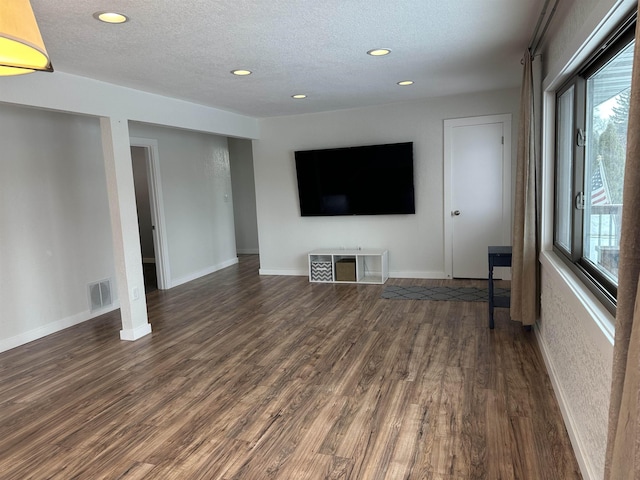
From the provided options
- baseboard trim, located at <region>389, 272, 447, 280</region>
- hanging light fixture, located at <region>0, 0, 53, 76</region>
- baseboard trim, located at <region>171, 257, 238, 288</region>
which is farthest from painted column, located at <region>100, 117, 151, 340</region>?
baseboard trim, located at <region>389, 272, 447, 280</region>

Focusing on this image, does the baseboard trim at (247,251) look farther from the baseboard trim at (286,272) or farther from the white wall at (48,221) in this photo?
the white wall at (48,221)

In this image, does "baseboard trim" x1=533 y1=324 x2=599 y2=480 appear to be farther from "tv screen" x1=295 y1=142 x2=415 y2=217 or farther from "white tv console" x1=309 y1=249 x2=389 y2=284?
"tv screen" x1=295 y1=142 x2=415 y2=217

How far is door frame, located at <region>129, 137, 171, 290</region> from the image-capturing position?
19.7ft

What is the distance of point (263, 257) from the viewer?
6922 millimetres

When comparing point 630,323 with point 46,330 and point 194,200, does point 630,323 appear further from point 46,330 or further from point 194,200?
point 194,200

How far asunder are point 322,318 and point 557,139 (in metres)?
2.63

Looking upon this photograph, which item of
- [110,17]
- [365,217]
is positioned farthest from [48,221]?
[365,217]

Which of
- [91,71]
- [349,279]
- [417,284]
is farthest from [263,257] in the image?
[91,71]

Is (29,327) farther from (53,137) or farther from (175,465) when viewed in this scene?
(175,465)

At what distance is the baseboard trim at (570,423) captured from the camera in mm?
1942

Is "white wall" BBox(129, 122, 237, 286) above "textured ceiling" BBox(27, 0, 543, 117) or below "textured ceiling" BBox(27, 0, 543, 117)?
below

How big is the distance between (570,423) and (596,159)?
139 centimetres

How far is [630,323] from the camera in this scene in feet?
3.13

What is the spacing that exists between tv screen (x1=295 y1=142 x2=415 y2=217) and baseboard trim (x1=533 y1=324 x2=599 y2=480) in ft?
10.2
